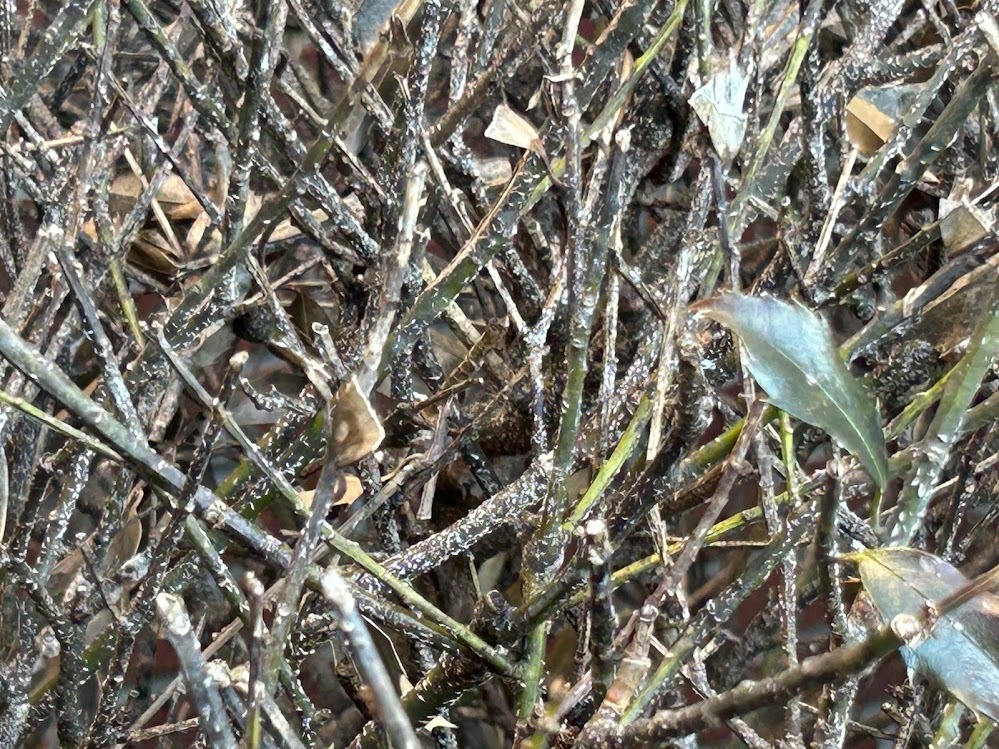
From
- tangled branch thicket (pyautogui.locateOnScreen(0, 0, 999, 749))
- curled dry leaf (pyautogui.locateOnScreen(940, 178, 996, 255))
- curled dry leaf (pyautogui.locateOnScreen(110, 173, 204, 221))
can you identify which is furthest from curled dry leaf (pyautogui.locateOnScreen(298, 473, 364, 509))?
curled dry leaf (pyautogui.locateOnScreen(940, 178, 996, 255))

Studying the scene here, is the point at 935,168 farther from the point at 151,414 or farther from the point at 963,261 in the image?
the point at 151,414

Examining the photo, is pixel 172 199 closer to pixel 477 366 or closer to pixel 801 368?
pixel 477 366

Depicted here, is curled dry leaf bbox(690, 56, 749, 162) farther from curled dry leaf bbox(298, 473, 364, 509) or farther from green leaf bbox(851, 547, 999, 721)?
curled dry leaf bbox(298, 473, 364, 509)

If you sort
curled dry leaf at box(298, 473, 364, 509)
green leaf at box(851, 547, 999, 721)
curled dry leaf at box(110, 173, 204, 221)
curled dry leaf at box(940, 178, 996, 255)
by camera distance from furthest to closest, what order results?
curled dry leaf at box(110, 173, 204, 221), curled dry leaf at box(298, 473, 364, 509), curled dry leaf at box(940, 178, 996, 255), green leaf at box(851, 547, 999, 721)

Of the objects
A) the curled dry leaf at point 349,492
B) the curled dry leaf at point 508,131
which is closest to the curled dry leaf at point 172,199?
the curled dry leaf at point 349,492


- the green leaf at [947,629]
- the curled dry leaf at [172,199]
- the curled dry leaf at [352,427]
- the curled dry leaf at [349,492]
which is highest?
the curled dry leaf at [172,199]

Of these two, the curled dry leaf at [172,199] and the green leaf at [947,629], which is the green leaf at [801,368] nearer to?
the green leaf at [947,629]

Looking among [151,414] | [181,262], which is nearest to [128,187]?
[181,262]
